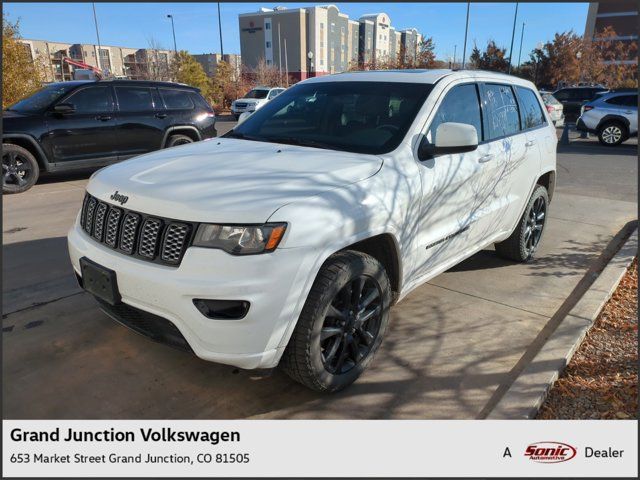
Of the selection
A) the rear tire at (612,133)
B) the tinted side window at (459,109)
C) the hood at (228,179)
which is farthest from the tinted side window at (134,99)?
the rear tire at (612,133)

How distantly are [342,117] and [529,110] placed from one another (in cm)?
236

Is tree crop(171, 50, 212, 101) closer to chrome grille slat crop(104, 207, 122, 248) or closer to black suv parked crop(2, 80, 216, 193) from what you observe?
black suv parked crop(2, 80, 216, 193)

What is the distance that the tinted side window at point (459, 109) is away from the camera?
343 cm

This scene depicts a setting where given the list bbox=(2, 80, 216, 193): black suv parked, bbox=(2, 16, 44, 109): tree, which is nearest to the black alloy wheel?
bbox=(2, 80, 216, 193): black suv parked

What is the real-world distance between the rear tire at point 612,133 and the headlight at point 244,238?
16180 mm

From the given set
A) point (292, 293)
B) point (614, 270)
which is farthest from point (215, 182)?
point (614, 270)

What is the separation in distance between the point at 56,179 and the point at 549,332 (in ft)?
28.9

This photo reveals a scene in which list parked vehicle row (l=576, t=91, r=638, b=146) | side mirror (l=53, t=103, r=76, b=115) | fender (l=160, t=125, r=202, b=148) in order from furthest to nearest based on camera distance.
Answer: parked vehicle row (l=576, t=91, r=638, b=146)
fender (l=160, t=125, r=202, b=148)
side mirror (l=53, t=103, r=76, b=115)

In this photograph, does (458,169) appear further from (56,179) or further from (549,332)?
(56,179)

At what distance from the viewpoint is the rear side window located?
959cm

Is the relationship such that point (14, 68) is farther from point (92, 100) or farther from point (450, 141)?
point (450, 141)

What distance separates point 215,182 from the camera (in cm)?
265

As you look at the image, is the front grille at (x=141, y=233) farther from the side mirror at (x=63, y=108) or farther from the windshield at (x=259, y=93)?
the windshield at (x=259, y=93)

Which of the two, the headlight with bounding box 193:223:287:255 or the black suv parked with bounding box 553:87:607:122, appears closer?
the headlight with bounding box 193:223:287:255
